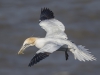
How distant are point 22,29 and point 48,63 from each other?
1877mm

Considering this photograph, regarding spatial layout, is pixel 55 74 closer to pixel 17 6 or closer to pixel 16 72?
pixel 16 72

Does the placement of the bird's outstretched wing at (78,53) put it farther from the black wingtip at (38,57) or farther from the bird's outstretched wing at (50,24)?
the black wingtip at (38,57)

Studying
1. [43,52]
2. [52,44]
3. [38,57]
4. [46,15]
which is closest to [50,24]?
[46,15]

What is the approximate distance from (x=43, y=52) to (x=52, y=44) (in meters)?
0.36

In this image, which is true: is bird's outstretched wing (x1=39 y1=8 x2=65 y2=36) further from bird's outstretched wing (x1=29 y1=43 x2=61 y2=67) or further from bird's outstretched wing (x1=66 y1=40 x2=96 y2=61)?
bird's outstretched wing (x1=29 y1=43 x2=61 y2=67)

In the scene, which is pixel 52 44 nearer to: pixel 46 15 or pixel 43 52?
pixel 43 52

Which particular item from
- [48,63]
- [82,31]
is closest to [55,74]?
[48,63]

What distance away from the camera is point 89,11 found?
534 inches

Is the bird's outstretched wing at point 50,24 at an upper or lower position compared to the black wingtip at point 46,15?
lower

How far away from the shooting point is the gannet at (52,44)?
7.28 m

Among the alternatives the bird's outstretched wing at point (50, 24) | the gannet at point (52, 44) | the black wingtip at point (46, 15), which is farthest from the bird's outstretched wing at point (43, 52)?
the black wingtip at point (46, 15)

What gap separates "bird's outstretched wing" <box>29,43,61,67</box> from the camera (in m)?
7.17

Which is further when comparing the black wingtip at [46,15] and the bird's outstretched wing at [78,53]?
the black wingtip at [46,15]

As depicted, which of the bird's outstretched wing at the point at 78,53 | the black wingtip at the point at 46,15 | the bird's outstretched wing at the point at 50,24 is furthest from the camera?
the black wingtip at the point at 46,15
